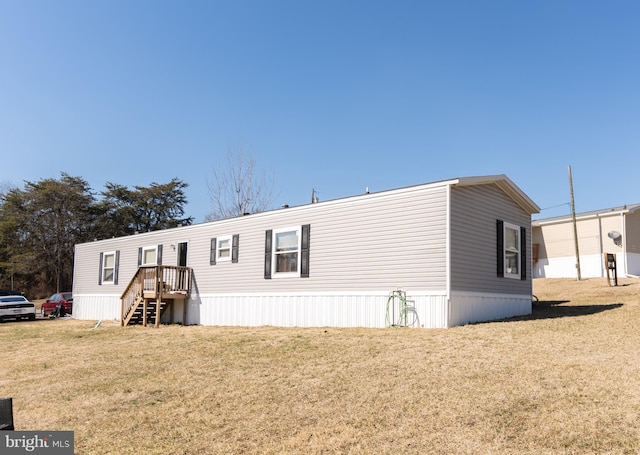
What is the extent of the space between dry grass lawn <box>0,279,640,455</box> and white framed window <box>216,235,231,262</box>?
543 cm

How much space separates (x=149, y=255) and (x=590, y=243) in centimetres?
2052

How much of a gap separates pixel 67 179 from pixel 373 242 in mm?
37288

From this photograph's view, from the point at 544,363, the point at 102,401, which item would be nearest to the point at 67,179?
the point at 102,401

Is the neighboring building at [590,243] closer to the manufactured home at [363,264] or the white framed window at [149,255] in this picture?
the manufactured home at [363,264]

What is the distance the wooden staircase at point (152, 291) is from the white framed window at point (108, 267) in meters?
3.47

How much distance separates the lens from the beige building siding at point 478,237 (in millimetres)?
11883

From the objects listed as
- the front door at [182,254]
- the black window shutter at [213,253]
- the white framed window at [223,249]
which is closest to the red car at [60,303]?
the front door at [182,254]

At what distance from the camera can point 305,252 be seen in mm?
14352

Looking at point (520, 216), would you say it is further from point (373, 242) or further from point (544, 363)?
point (544, 363)

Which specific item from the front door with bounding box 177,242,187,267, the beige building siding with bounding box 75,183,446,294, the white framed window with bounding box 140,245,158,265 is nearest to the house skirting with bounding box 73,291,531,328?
the beige building siding with bounding box 75,183,446,294

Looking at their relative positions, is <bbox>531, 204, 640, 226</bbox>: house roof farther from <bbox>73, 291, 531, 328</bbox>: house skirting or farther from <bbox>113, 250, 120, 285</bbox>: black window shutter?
<bbox>113, 250, 120, 285</bbox>: black window shutter

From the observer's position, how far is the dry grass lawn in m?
5.10

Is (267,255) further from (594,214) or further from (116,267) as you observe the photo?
(594,214)

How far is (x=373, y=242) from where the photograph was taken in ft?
42.3
